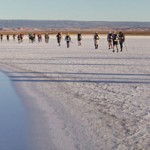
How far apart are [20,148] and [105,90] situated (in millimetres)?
6859

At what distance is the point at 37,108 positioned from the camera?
11758 millimetres

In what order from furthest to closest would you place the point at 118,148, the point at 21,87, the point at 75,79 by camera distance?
the point at 75,79, the point at 21,87, the point at 118,148

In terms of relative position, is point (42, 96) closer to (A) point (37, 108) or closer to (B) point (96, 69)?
(A) point (37, 108)

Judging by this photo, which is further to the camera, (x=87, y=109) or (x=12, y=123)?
(x=87, y=109)

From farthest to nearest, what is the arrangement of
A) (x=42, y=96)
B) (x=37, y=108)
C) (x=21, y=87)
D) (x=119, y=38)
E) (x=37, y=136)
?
1. (x=119, y=38)
2. (x=21, y=87)
3. (x=42, y=96)
4. (x=37, y=108)
5. (x=37, y=136)

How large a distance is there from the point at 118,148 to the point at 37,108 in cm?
429

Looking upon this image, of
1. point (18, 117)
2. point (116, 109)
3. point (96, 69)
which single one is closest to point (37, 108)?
point (18, 117)

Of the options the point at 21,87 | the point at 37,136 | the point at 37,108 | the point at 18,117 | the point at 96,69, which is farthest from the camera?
the point at 96,69

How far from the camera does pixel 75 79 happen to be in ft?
58.1

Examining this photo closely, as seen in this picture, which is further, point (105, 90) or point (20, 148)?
point (105, 90)

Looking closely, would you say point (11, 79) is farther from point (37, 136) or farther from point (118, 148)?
point (118, 148)

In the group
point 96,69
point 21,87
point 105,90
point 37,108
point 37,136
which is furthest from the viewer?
point 96,69

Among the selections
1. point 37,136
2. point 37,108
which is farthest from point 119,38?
point 37,136

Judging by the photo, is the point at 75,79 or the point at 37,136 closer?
the point at 37,136
